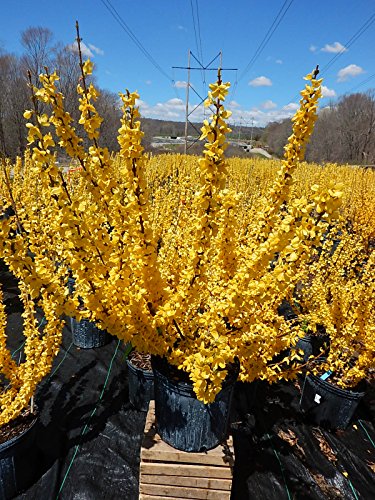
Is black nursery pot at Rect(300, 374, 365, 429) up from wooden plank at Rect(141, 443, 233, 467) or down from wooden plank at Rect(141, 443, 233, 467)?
down

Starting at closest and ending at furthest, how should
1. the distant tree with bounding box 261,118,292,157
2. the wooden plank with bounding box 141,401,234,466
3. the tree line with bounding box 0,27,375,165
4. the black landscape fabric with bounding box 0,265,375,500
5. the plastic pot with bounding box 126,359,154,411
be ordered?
the wooden plank with bounding box 141,401,234,466 → the black landscape fabric with bounding box 0,265,375,500 → the plastic pot with bounding box 126,359,154,411 → the tree line with bounding box 0,27,375,165 → the distant tree with bounding box 261,118,292,157

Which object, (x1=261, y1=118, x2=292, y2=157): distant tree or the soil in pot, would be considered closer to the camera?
the soil in pot

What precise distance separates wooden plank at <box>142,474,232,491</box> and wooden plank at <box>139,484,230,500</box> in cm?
4

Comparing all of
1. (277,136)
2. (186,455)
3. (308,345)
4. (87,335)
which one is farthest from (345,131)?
(186,455)

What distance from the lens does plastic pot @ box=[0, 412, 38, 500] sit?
7.75ft

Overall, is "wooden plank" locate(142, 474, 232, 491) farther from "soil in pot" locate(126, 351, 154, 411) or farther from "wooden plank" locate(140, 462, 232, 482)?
"soil in pot" locate(126, 351, 154, 411)

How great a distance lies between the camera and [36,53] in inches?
1056

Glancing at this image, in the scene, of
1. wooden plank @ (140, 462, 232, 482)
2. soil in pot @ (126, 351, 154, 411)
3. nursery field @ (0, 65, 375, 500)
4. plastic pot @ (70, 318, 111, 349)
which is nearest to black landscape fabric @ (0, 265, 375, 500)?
nursery field @ (0, 65, 375, 500)

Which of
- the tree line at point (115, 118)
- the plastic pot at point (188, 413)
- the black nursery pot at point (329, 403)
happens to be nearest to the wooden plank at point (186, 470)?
the plastic pot at point (188, 413)

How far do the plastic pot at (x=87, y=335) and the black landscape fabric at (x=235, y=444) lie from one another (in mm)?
324

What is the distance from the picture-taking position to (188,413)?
2.16m

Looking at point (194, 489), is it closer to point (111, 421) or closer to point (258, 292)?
point (111, 421)

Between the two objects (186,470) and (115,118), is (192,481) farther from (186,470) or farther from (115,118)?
(115,118)

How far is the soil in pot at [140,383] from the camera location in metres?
3.31
